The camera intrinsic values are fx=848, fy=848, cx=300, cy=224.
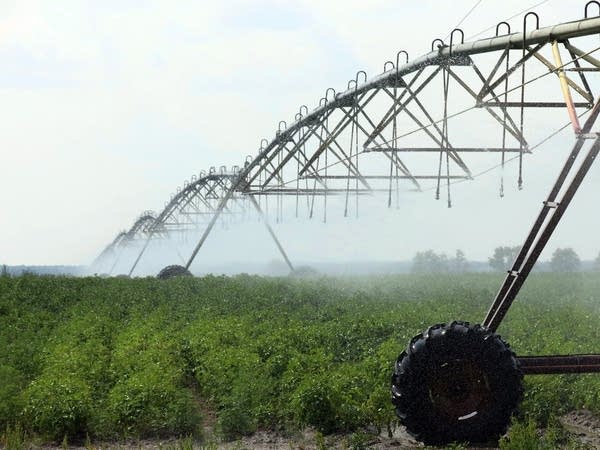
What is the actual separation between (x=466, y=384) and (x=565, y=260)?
8655 centimetres

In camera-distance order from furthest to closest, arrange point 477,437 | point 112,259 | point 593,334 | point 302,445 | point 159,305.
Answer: point 112,259 → point 159,305 → point 593,334 → point 302,445 → point 477,437

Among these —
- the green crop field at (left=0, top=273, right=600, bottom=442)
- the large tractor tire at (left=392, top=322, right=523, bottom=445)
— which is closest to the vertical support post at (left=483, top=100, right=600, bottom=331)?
the large tractor tire at (left=392, top=322, right=523, bottom=445)

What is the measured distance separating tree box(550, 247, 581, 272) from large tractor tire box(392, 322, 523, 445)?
82843 mm

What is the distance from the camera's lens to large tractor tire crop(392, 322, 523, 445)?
24.8 ft

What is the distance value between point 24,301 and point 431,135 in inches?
528

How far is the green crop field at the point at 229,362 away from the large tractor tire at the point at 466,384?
106 centimetres

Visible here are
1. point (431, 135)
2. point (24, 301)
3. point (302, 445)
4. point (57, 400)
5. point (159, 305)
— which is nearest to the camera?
point (302, 445)

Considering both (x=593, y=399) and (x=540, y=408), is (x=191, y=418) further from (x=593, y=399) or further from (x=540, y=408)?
(x=593, y=399)

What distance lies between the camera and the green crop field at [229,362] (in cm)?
933

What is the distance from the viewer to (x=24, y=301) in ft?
77.8

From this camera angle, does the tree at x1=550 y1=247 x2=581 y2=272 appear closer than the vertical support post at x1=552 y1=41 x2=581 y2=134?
No

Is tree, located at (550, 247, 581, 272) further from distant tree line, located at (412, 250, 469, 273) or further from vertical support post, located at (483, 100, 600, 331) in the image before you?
vertical support post, located at (483, 100, 600, 331)

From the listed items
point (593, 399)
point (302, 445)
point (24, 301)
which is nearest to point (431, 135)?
point (593, 399)

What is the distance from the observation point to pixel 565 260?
295ft
